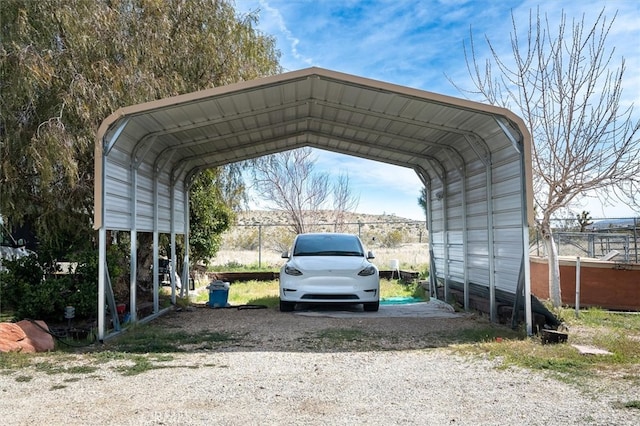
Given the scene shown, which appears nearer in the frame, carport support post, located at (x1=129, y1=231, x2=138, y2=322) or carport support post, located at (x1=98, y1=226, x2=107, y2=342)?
Result: carport support post, located at (x1=98, y1=226, x2=107, y2=342)

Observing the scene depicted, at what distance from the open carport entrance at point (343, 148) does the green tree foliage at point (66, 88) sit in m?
0.69

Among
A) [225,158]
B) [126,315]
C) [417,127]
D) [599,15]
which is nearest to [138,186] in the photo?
[126,315]

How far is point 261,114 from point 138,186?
2.41 meters

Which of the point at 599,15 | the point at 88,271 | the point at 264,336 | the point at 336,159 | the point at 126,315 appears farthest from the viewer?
the point at 336,159

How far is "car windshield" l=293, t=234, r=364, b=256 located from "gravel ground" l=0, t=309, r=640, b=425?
11.6 feet

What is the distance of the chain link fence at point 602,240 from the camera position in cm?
1346

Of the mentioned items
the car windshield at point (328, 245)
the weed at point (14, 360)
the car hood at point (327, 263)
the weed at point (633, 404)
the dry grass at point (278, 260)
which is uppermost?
the car windshield at point (328, 245)

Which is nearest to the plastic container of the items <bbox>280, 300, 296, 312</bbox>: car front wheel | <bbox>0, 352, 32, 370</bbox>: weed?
<bbox>280, 300, 296, 312</bbox>: car front wheel

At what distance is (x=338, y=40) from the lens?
44.5 ft

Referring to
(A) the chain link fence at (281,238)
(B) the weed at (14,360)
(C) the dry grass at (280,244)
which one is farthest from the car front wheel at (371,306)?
(A) the chain link fence at (281,238)

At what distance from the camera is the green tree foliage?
7387 millimetres

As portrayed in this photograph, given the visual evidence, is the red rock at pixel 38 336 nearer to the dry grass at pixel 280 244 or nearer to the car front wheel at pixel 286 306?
the car front wheel at pixel 286 306

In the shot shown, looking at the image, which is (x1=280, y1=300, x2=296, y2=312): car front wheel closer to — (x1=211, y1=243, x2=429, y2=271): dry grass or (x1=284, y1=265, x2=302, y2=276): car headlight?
(x1=284, y1=265, x2=302, y2=276): car headlight

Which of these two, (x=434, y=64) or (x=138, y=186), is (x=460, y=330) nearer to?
(x=138, y=186)
